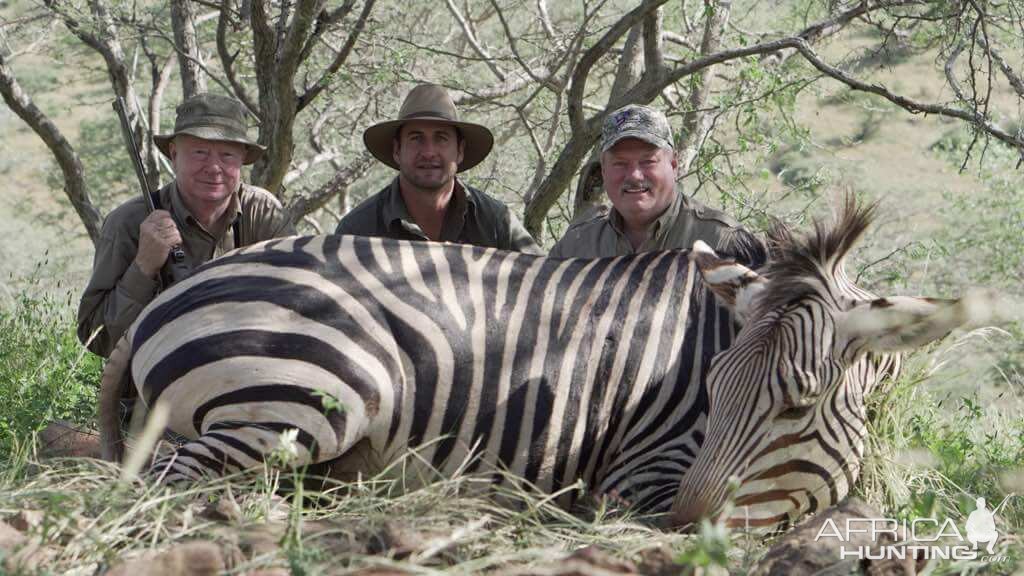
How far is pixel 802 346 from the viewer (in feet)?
10.8

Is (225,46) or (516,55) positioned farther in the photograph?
(225,46)

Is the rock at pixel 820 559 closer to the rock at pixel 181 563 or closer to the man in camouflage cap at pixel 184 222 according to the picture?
the rock at pixel 181 563

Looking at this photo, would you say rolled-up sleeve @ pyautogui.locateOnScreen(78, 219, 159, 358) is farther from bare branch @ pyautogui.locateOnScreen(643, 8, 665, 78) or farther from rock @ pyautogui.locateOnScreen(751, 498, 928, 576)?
rock @ pyautogui.locateOnScreen(751, 498, 928, 576)

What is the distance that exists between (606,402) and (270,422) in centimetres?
122

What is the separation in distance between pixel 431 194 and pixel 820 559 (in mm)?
3797

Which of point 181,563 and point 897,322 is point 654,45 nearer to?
point 897,322

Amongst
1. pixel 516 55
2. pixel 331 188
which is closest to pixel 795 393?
pixel 516 55

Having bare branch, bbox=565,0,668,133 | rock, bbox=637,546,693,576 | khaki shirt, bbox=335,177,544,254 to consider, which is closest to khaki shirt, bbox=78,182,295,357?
khaki shirt, bbox=335,177,544,254

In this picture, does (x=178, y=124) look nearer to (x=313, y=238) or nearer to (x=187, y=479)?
(x=313, y=238)

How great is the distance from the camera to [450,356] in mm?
3904

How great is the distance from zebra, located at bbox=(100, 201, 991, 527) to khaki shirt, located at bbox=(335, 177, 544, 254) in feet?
6.19

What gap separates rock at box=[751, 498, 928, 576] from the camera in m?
2.64

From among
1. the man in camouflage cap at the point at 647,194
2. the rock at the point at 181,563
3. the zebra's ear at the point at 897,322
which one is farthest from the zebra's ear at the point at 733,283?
the rock at the point at 181,563

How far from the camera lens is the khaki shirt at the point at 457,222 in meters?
6.09
